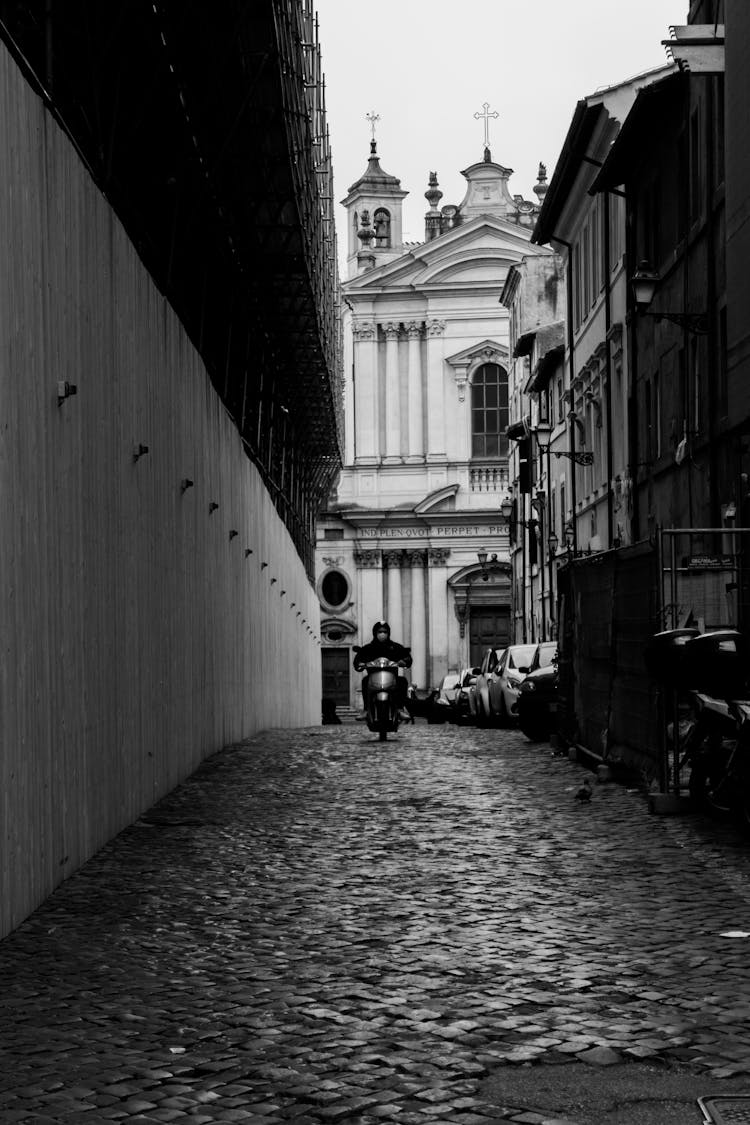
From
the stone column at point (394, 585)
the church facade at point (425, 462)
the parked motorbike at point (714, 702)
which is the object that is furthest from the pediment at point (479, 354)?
the parked motorbike at point (714, 702)

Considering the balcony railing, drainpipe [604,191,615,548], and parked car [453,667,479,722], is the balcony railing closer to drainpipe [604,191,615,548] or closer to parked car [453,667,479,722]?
parked car [453,667,479,722]

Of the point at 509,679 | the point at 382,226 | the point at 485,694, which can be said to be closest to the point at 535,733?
the point at 509,679

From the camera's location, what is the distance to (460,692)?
138 ft

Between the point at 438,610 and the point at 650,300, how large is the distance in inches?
2009

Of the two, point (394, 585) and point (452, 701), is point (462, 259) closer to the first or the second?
point (394, 585)

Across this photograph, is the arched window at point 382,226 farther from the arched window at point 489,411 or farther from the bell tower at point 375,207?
the arched window at point 489,411

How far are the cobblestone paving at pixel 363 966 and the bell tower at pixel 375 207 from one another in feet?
297

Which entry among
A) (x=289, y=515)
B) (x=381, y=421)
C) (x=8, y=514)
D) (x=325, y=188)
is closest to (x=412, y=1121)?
(x=8, y=514)

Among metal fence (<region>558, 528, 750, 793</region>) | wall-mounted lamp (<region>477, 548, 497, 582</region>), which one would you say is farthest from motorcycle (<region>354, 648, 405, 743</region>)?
wall-mounted lamp (<region>477, 548, 497, 582</region>)

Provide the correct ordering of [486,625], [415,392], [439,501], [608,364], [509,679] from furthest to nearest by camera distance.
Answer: [415,392] → [486,625] → [439,501] → [608,364] → [509,679]

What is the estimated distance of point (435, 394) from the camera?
239 feet

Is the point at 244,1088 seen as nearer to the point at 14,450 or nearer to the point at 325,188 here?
the point at 14,450

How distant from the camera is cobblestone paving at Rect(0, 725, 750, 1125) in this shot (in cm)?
503

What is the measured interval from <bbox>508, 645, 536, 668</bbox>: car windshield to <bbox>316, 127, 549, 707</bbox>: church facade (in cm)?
4165
